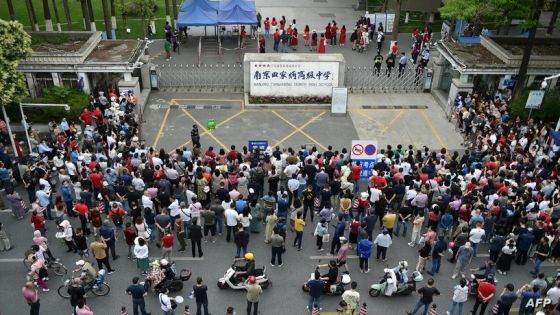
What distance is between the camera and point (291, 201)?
17.1 metres

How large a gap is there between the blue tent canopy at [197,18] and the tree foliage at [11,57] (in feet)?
39.1

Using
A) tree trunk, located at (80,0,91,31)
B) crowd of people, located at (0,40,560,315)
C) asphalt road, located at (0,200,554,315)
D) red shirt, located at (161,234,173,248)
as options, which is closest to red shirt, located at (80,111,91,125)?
crowd of people, located at (0,40,560,315)

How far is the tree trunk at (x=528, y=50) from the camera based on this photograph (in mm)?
21688

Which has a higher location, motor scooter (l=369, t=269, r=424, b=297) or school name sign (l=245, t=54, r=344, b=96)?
school name sign (l=245, t=54, r=344, b=96)

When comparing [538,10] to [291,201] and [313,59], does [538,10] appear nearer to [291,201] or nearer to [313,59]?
[313,59]

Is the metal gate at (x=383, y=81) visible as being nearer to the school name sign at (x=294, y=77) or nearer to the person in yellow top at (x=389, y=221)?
the school name sign at (x=294, y=77)

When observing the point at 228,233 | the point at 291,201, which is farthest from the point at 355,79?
the point at 228,233

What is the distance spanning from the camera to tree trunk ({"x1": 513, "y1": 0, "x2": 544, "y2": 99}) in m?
21.7

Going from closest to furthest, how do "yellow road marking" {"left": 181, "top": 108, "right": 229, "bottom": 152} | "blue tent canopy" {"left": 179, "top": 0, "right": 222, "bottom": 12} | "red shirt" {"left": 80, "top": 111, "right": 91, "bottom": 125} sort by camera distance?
"red shirt" {"left": 80, "top": 111, "right": 91, "bottom": 125} → "yellow road marking" {"left": 181, "top": 108, "right": 229, "bottom": 152} → "blue tent canopy" {"left": 179, "top": 0, "right": 222, "bottom": 12}

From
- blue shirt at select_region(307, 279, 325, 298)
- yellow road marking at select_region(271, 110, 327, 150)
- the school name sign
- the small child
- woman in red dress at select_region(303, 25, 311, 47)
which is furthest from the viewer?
woman in red dress at select_region(303, 25, 311, 47)

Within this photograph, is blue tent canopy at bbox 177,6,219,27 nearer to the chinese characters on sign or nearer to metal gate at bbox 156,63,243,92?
metal gate at bbox 156,63,243,92

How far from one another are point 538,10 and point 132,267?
18976mm

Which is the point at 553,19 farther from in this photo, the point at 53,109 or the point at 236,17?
the point at 53,109

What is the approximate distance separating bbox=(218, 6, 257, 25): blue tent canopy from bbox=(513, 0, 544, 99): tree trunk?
562 inches
